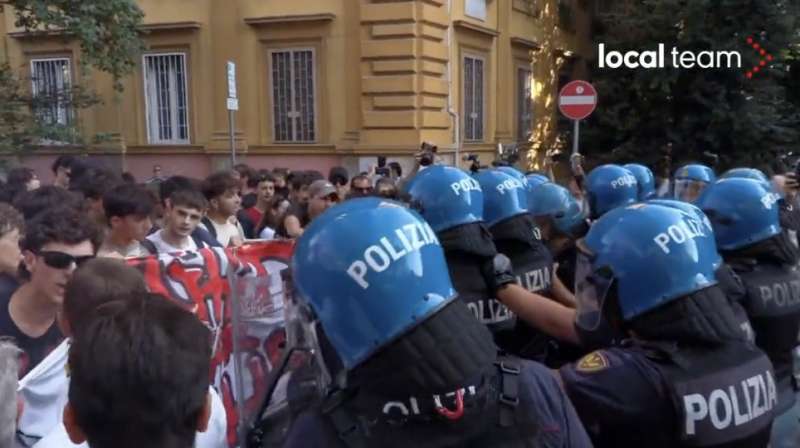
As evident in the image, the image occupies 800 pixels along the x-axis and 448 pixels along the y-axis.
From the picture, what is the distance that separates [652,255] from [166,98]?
47.6 feet

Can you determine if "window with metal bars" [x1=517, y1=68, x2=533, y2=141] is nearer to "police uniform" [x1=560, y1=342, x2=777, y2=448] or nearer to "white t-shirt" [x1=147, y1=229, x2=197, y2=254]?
"white t-shirt" [x1=147, y1=229, x2=197, y2=254]

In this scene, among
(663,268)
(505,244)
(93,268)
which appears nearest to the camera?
(663,268)

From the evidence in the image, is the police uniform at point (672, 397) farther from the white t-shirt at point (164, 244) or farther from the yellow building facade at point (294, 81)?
the yellow building facade at point (294, 81)

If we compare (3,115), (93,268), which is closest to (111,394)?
(93,268)

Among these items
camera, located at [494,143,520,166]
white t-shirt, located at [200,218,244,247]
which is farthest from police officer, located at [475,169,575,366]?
white t-shirt, located at [200,218,244,247]

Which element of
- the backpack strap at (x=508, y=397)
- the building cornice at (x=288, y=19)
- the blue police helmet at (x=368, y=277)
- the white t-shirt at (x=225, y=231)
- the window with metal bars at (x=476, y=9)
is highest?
the window with metal bars at (x=476, y=9)

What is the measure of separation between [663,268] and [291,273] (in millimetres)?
1089

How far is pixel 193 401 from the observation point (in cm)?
158

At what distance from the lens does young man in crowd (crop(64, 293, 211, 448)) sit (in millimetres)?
1495

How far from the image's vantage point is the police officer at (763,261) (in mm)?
3031

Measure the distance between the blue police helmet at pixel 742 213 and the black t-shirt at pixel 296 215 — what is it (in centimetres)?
341

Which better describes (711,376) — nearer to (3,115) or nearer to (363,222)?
(363,222)

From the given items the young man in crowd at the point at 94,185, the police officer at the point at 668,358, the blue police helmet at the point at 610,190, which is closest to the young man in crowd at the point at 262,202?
the young man in crowd at the point at 94,185

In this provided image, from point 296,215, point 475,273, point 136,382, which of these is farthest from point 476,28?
point 136,382
